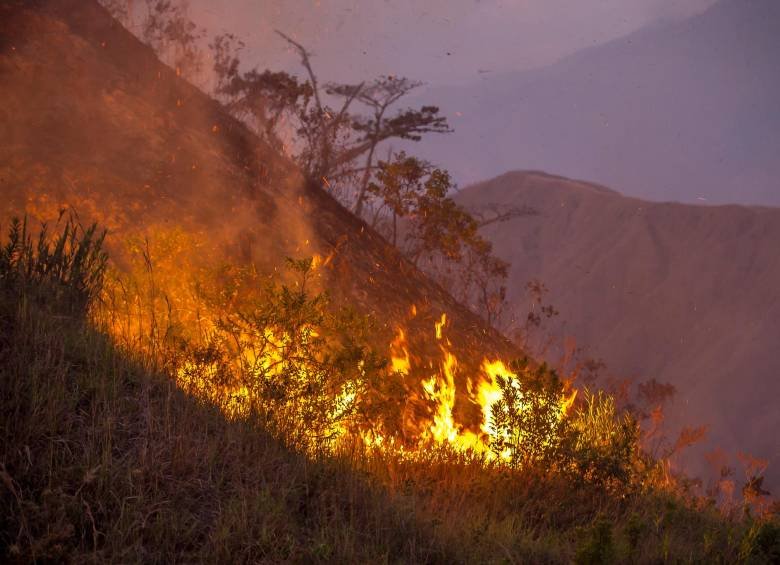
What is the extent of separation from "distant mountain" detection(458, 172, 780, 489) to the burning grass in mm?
25154

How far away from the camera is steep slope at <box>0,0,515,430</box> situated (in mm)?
7797

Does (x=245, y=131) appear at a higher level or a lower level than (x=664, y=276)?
lower

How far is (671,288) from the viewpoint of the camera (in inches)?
1930

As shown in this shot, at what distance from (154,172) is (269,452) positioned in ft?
16.8

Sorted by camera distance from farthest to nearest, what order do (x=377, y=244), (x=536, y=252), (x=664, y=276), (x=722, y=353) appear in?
(x=536, y=252) → (x=664, y=276) → (x=722, y=353) → (x=377, y=244)

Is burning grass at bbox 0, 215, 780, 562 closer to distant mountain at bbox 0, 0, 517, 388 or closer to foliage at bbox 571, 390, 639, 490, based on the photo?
foliage at bbox 571, 390, 639, 490

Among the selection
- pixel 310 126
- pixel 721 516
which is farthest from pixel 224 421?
pixel 310 126

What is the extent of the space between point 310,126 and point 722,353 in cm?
3090

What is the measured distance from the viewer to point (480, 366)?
8.33m

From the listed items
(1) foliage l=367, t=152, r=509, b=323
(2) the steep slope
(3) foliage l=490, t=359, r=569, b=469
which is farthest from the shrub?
(1) foliage l=367, t=152, r=509, b=323

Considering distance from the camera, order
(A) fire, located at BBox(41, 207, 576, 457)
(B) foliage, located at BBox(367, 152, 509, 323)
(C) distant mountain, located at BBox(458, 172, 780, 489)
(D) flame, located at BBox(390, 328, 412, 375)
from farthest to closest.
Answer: (C) distant mountain, located at BBox(458, 172, 780, 489)
(B) foliage, located at BBox(367, 152, 509, 323)
(D) flame, located at BBox(390, 328, 412, 375)
(A) fire, located at BBox(41, 207, 576, 457)

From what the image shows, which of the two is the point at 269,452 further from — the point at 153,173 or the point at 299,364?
the point at 153,173

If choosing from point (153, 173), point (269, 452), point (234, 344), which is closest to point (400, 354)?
point (234, 344)

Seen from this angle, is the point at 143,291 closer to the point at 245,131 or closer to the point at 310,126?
the point at 245,131
